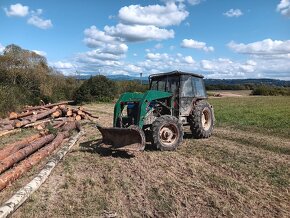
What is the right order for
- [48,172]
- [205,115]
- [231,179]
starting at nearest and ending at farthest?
[231,179], [48,172], [205,115]

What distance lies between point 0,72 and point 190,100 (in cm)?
1884

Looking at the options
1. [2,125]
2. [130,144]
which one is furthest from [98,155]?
[2,125]

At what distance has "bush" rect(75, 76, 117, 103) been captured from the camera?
2922cm

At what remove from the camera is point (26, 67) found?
26.1m

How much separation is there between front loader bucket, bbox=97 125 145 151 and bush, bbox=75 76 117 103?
20614 mm

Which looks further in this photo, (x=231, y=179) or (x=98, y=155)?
(x=98, y=155)

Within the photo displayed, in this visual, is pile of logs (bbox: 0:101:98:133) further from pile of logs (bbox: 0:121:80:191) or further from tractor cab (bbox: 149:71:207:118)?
tractor cab (bbox: 149:71:207:118)

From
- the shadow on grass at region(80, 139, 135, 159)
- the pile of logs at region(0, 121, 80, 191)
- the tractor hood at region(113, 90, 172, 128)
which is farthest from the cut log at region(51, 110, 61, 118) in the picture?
the tractor hood at region(113, 90, 172, 128)

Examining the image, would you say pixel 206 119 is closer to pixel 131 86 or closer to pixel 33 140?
pixel 33 140

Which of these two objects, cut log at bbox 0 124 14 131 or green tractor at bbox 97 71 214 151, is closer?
green tractor at bbox 97 71 214 151

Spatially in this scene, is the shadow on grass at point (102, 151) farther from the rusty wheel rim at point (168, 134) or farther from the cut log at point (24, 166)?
the rusty wheel rim at point (168, 134)

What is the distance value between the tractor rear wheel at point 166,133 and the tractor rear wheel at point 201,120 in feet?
4.71

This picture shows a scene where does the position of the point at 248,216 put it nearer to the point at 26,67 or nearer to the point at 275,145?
the point at 275,145

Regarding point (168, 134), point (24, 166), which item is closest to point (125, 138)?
point (168, 134)
